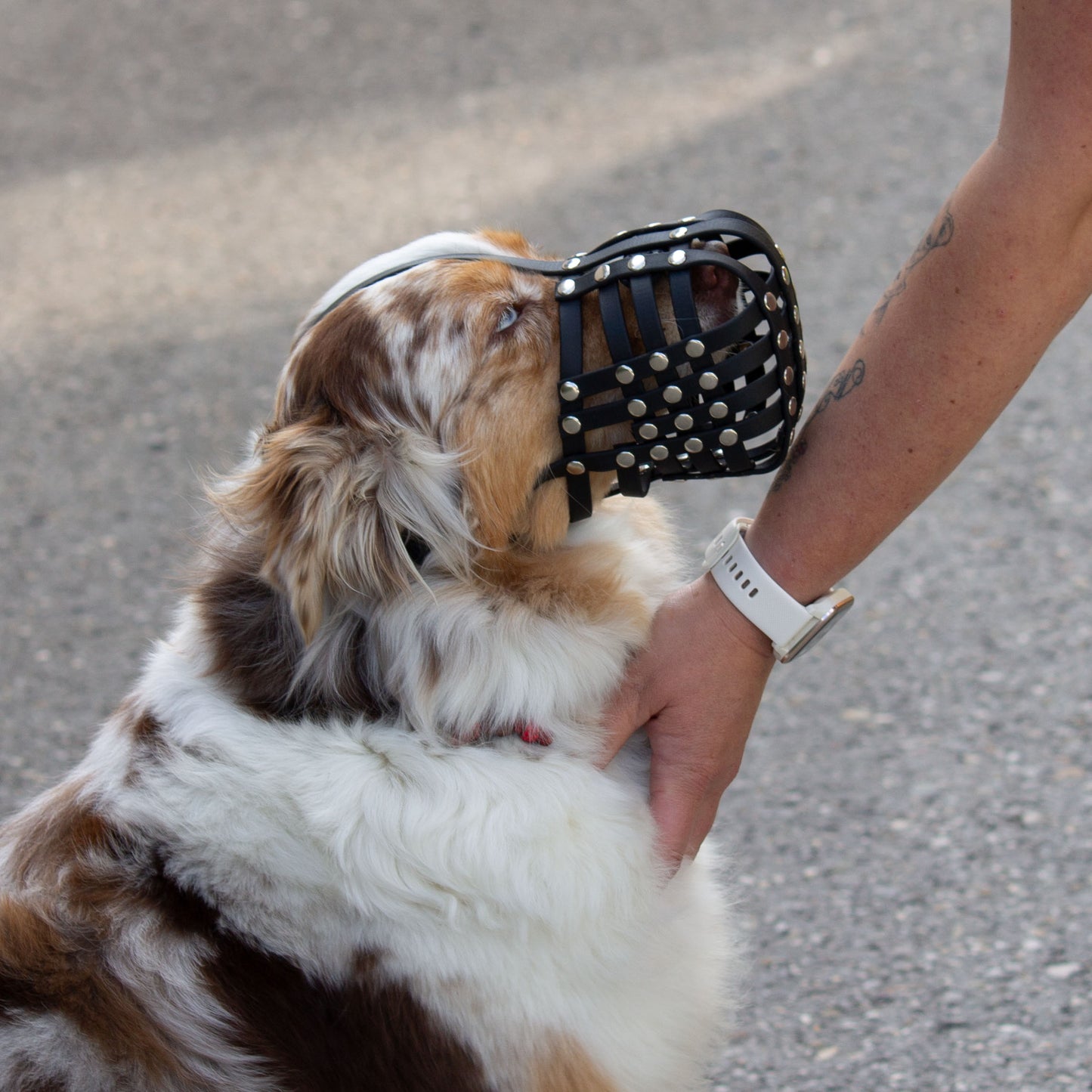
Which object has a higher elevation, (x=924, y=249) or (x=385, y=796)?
(x=924, y=249)

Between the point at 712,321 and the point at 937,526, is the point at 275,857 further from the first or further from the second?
the point at 937,526

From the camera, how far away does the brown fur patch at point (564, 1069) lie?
6.47ft

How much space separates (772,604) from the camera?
87.0 inches

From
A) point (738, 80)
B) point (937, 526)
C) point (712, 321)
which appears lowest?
point (937, 526)

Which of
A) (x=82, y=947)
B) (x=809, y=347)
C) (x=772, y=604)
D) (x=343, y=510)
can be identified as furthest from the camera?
(x=809, y=347)

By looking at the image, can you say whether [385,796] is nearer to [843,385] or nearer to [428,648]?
[428,648]

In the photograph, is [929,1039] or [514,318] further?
[929,1039]

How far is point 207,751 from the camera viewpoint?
2.04 m

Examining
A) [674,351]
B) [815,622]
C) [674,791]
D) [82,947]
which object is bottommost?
[674,791]

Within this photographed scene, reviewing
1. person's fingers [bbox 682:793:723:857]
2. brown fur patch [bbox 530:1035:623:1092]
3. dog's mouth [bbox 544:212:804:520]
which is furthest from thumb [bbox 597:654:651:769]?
brown fur patch [bbox 530:1035:623:1092]

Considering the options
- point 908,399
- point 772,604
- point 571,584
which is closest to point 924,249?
point 908,399

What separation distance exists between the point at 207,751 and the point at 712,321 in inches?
44.0

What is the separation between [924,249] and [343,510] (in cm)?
109

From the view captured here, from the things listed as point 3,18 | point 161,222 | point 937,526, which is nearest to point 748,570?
point 937,526
